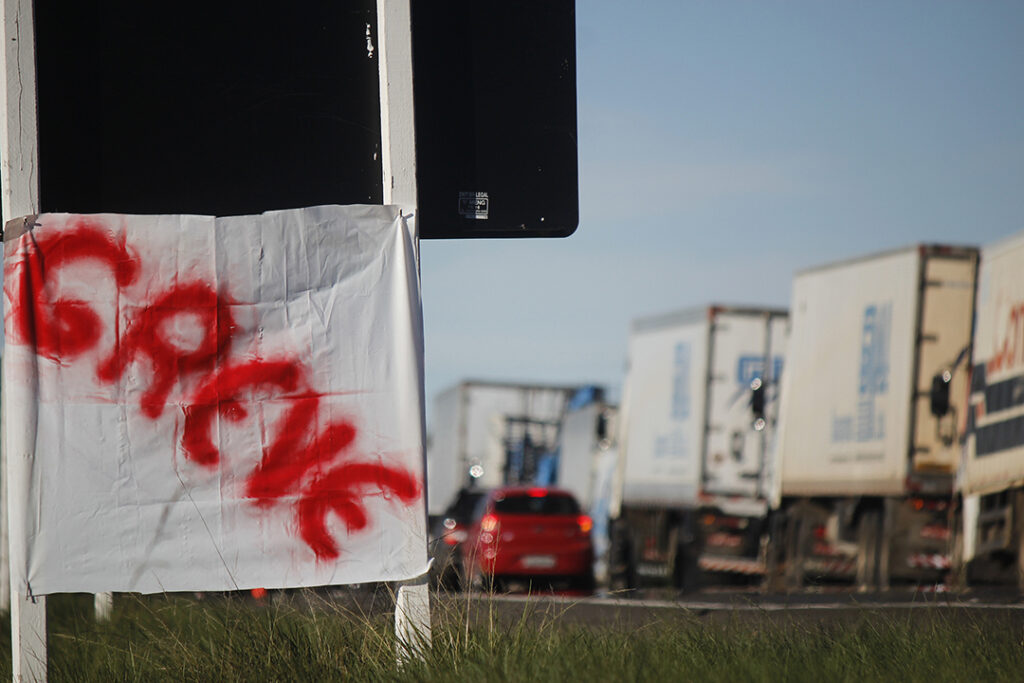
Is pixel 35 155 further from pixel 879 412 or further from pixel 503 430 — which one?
pixel 503 430

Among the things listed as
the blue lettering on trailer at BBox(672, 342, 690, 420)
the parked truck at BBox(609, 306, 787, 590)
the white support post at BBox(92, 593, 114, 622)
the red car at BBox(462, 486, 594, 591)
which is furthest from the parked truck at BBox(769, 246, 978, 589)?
the white support post at BBox(92, 593, 114, 622)

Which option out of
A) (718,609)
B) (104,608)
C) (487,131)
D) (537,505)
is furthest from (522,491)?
(487,131)

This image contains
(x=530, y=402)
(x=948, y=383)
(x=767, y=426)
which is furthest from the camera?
(x=530, y=402)

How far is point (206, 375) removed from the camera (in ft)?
16.9

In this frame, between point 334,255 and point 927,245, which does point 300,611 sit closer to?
point 334,255

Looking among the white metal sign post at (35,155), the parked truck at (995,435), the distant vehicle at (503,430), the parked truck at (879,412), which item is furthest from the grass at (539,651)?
the distant vehicle at (503,430)

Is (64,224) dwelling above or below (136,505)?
above

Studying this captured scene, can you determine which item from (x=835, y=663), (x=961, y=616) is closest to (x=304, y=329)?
(x=835, y=663)

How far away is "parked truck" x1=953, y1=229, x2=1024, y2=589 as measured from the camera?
42.6 feet

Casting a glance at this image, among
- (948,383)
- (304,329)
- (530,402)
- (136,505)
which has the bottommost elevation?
(530,402)

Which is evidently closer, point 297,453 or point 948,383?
point 297,453

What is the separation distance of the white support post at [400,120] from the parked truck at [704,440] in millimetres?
14696

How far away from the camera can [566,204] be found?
556cm

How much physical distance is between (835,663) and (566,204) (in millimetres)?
2021
